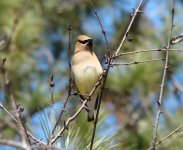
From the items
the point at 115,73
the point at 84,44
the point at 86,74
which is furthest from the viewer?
the point at 115,73

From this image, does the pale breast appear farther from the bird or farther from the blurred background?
the blurred background

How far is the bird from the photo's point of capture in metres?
3.16

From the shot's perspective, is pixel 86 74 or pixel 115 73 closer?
pixel 86 74

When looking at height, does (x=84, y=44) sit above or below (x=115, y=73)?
above

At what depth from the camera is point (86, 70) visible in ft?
10.5

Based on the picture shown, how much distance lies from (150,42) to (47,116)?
2759 millimetres

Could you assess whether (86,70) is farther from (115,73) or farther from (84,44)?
(115,73)

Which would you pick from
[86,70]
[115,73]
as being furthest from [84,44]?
[115,73]

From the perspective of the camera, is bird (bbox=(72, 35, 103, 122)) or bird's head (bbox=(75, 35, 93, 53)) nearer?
bird (bbox=(72, 35, 103, 122))

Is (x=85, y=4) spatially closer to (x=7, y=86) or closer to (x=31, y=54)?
(x=31, y=54)

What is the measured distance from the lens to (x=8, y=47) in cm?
477

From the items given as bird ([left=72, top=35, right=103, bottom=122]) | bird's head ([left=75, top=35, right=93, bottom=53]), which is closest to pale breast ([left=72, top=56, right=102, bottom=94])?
bird ([left=72, top=35, right=103, bottom=122])

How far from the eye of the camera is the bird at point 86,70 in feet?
10.4

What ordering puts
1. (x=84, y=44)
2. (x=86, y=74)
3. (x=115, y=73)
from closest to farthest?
1. (x=86, y=74)
2. (x=84, y=44)
3. (x=115, y=73)
